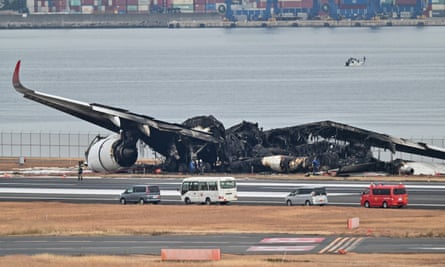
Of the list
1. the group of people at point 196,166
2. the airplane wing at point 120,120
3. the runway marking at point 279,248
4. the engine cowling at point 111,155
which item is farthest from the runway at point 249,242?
the engine cowling at point 111,155

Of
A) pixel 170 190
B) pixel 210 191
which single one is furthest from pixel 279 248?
pixel 170 190

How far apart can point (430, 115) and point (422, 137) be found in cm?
3804

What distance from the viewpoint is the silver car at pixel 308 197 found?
78188mm

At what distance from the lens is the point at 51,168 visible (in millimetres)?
113438

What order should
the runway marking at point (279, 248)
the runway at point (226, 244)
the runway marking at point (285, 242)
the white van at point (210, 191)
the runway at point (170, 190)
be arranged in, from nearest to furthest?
the runway at point (226, 244) < the runway marking at point (279, 248) < the runway marking at point (285, 242) < the white van at point (210, 191) < the runway at point (170, 190)

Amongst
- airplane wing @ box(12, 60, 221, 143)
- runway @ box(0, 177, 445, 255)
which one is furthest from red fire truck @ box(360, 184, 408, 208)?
airplane wing @ box(12, 60, 221, 143)

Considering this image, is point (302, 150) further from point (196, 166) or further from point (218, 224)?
point (218, 224)

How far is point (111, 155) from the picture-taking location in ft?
353

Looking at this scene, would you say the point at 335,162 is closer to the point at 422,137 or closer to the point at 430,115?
the point at 422,137

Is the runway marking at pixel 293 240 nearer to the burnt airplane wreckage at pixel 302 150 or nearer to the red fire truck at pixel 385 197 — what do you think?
the red fire truck at pixel 385 197

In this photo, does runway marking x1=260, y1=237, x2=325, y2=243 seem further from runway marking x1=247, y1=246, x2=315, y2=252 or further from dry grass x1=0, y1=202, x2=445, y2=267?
dry grass x1=0, y1=202, x2=445, y2=267

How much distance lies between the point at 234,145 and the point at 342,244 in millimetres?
49212

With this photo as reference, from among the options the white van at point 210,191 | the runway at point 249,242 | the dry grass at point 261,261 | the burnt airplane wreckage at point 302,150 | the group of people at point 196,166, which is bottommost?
the group of people at point 196,166

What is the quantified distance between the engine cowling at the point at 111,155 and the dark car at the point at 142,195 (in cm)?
2374
